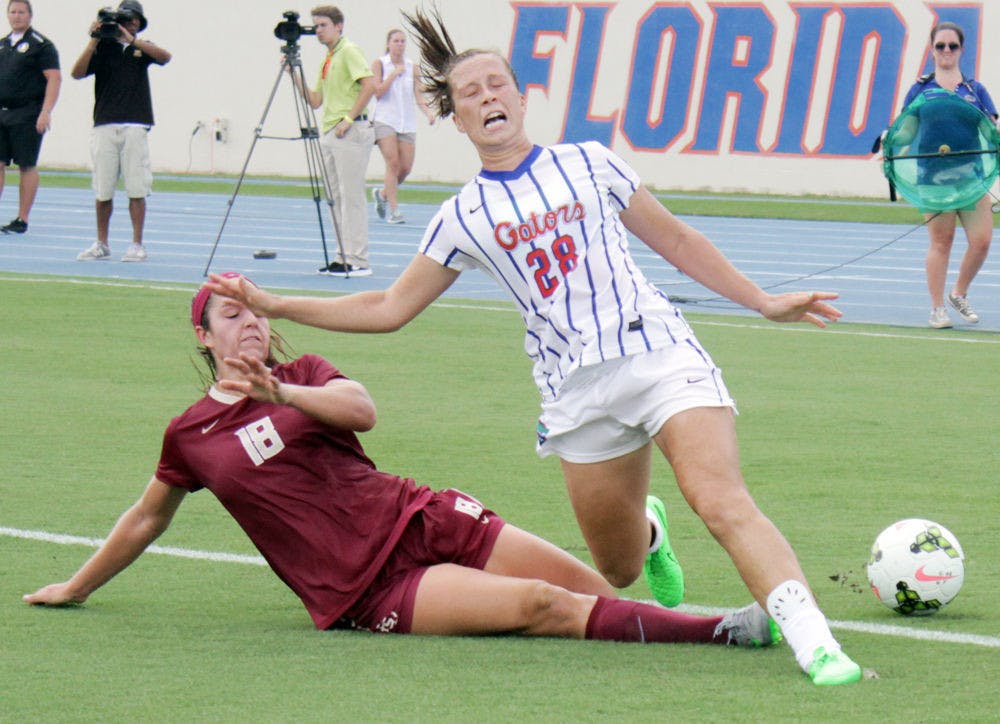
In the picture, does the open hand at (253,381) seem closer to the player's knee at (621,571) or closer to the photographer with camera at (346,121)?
the player's knee at (621,571)

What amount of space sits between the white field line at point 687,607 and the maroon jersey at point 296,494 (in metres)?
1.04

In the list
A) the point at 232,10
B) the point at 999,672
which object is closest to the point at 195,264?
the point at 999,672

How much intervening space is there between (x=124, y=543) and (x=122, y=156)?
12300 mm

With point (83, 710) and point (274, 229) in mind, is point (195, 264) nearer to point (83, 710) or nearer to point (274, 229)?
point (274, 229)

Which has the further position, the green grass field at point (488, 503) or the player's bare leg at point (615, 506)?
the player's bare leg at point (615, 506)

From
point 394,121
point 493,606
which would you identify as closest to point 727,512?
point 493,606

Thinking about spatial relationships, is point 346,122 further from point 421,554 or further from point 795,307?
point 795,307

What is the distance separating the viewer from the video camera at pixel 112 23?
17.0 metres

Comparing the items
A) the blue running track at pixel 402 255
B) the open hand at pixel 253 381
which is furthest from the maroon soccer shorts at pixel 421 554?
the blue running track at pixel 402 255

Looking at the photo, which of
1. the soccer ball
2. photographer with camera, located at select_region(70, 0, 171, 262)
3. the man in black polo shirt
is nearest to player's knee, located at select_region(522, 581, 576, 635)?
the soccer ball

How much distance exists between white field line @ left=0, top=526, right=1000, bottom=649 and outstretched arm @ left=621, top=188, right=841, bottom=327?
96cm

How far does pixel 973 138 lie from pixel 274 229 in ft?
41.8

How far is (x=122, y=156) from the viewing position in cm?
1739

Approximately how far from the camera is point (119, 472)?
8.09 meters
